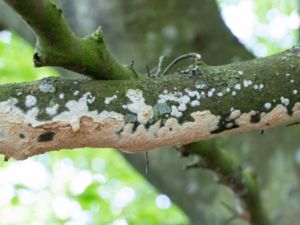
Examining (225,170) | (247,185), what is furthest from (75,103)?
(247,185)

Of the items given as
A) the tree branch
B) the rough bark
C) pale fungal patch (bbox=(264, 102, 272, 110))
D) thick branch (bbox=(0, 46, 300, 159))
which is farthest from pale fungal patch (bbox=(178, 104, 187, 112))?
the rough bark

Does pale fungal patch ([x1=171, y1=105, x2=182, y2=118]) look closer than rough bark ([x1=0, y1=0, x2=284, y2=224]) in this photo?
Yes

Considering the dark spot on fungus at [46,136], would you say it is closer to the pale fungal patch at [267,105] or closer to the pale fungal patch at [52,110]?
the pale fungal patch at [52,110]

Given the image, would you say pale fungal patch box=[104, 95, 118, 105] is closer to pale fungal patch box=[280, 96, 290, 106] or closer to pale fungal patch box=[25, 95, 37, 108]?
pale fungal patch box=[25, 95, 37, 108]

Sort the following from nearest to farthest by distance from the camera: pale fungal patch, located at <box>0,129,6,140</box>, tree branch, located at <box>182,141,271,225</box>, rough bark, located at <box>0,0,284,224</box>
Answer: pale fungal patch, located at <box>0,129,6,140</box> → tree branch, located at <box>182,141,271,225</box> → rough bark, located at <box>0,0,284,224</box>

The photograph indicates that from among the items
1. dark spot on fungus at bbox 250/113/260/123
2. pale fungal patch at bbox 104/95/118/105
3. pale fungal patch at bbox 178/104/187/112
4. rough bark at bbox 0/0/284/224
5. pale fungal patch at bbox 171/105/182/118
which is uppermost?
rough bark at bbox 0/0/284/224

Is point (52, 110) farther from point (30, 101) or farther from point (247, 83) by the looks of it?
point (247, 83)

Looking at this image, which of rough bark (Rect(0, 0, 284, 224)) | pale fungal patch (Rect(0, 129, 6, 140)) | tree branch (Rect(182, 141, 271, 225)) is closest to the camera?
pale fungal patch (Rect(0, 129, 6, 140))

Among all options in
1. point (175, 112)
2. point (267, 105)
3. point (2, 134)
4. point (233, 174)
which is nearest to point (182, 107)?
point (175, 112)

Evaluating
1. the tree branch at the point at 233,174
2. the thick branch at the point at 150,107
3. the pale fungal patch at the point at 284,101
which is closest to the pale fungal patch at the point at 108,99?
the thick branch at the point at 150,107

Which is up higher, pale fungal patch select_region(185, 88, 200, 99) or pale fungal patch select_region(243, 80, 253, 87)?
pale fungal patch select_region(243, 80, 253, 87)

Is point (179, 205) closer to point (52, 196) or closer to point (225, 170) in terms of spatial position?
point (225, 170)
